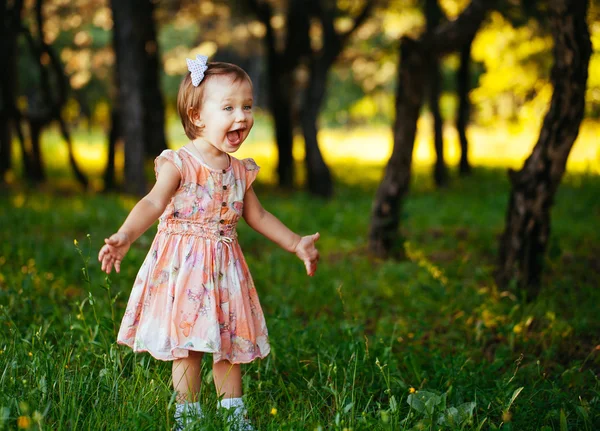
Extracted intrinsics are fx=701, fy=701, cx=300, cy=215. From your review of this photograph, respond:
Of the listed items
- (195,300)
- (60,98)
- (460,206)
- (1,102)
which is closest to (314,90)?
(460,206)

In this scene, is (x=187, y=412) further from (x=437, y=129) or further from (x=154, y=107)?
(x=154, y=107)

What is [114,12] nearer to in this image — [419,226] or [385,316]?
[419,226]

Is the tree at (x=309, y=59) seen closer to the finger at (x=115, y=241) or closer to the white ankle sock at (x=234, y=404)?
the white ankle sock at (x=234, y=404)

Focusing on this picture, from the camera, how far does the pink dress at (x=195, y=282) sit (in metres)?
3.12

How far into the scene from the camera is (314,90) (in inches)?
524

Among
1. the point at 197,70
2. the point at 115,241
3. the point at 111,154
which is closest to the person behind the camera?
the point at 115,241

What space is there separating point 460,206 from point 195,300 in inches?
357

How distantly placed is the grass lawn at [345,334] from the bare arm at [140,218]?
0.24 metres

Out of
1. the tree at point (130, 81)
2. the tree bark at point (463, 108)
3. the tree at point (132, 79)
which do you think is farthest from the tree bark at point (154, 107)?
the tree bark at point (463, 108)

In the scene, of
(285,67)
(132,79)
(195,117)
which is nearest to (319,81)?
(285,67)

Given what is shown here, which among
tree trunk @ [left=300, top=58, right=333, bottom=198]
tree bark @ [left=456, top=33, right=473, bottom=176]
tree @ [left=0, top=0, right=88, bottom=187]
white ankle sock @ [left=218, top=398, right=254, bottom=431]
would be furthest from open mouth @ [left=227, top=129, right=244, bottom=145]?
tree bark @ [left=456, top=33, right=473, bottom=176]

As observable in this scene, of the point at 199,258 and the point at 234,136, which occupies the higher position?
the point at 234,136

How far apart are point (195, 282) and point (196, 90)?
34.5 inches

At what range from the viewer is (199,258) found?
317cm
